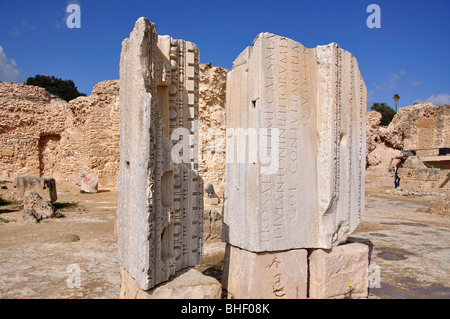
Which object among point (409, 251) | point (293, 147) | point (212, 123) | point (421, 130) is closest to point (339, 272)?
point (293, 147)

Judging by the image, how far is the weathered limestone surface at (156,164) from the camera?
7.95 ft

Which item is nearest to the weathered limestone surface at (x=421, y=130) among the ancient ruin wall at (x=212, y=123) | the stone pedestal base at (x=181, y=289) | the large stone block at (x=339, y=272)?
the ancient ruin wall at (x=212, y=123)

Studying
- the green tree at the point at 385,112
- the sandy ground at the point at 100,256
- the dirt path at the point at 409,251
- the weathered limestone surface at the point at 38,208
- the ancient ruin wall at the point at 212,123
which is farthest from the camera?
the green tree at the point at 385,112

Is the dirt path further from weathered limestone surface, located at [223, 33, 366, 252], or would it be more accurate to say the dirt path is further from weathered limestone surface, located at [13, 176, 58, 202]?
weathered limestone surface, located at [13, 176, 58, 202]

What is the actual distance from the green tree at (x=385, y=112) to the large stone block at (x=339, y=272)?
38645 millimetres

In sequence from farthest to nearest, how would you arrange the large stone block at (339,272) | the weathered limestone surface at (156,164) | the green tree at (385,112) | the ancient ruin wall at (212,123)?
the green tree at (385,112)
the ancient ruin wall at (212,123)
the large stone block at (339,272)
the weathered limestone surface at (156,164)

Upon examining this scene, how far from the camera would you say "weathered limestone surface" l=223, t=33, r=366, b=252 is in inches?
115

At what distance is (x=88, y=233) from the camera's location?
19.8 ft

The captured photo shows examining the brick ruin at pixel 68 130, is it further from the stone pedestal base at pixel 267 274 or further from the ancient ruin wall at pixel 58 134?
the stone pedestal base at pixel 267 274

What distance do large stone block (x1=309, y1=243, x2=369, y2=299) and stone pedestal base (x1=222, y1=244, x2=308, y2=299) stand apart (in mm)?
103

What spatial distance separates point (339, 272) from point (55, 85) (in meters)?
37.3

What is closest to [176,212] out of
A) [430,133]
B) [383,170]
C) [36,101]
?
[36,101]

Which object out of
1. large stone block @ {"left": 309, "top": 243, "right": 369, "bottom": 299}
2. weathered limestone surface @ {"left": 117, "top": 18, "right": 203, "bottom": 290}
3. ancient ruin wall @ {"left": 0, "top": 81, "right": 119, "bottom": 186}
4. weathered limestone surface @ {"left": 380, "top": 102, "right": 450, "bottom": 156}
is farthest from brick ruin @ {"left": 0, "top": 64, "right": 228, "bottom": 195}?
weathered limestone surface @ {"left": 380, "top": 102, "right": 450, "bottom": 156}

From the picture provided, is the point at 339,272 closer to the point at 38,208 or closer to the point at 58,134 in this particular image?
the point at 38,208
